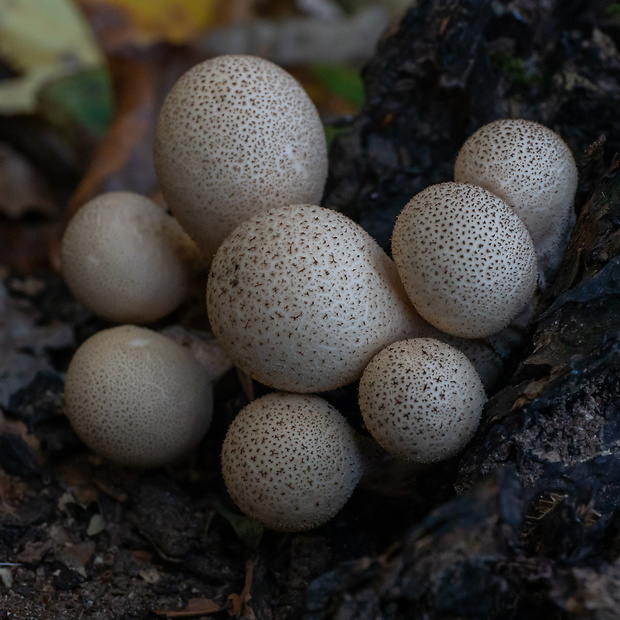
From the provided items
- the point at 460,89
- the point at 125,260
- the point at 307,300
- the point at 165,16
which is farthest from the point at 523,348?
the point at 165,16

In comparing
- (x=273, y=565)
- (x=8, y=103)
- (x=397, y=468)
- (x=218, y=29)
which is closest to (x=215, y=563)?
(x=273, y=565)

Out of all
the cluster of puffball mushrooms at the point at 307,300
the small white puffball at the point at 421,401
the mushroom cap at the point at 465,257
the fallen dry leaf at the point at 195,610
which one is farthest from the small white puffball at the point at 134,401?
the mushroom cap at the point at 465,257

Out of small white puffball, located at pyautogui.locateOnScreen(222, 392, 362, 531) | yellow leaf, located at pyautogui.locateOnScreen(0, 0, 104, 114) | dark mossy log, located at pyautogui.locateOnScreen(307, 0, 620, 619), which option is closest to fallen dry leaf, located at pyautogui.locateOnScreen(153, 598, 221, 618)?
small white puffball, located at pyautogui.locateOnScreen(222, 392, 362, 531)

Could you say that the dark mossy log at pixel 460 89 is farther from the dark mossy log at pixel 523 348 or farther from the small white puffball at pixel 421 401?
the small white puffball at pixel 421 401

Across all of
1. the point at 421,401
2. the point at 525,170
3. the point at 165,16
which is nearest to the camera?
the point at 421,401

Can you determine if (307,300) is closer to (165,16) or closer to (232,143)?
(232,143)

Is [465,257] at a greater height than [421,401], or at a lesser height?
greater

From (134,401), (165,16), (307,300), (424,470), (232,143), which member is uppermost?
(232,143)
